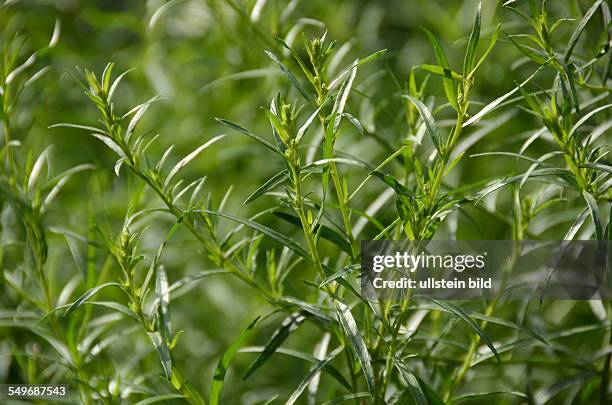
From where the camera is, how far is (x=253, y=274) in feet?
1.99

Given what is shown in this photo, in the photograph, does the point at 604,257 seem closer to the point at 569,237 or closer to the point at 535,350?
the point at 569,237

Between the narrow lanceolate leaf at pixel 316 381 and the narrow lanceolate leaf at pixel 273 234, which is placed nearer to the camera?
the narrow lanceolate leaf at pixel 273 234

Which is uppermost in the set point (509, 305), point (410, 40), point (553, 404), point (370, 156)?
point (410, 40)

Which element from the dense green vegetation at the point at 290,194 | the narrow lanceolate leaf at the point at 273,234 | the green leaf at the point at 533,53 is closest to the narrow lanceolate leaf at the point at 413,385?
the dense green vegetation at the point at 290,194

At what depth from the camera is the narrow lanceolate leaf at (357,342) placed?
444 mm

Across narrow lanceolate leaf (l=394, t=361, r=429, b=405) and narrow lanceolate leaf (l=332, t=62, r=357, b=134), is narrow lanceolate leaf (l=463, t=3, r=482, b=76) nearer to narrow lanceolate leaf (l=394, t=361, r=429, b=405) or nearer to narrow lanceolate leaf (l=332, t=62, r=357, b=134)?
narrow lanceolate leaf (l=332, t=62, r=357, b=134)

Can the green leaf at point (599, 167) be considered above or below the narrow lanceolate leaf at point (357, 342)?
above

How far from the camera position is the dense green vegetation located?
1.62 feet

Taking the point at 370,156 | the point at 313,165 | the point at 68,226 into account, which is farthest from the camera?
the point at 370,156

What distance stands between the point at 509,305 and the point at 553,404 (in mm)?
115

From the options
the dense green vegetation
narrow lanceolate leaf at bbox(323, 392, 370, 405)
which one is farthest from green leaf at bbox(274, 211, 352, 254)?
narrow lanceolate leaf at bbox(323, 392, 370, 405)

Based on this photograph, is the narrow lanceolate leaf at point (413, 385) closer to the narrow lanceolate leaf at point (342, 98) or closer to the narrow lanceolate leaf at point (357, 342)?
the narrow lanceolate leaf at point (357, 342)

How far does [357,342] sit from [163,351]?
13 cm

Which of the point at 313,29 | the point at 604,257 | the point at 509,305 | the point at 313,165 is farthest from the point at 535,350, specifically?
the point at 313,29
